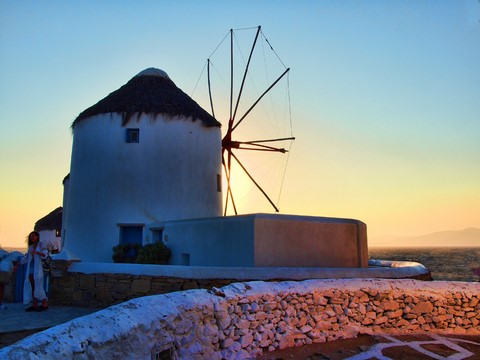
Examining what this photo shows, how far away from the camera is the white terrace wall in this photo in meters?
3.82

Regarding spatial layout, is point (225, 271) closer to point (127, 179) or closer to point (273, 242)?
point (273, 242)

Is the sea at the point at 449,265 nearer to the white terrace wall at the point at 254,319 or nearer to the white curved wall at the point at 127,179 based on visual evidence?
the white terrace wall at the point at 254,319

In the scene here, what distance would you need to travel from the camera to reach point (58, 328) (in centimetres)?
371

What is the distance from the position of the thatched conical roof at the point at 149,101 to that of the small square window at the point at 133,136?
1.39 ft

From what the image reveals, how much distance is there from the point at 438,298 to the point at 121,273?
6.79 m

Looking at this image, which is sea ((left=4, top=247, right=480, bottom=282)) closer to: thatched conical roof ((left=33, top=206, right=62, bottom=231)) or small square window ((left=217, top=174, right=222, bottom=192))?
thatched conical roof ((left=33, top=206, right=62, bottom=231))

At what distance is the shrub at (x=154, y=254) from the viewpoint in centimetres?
1374

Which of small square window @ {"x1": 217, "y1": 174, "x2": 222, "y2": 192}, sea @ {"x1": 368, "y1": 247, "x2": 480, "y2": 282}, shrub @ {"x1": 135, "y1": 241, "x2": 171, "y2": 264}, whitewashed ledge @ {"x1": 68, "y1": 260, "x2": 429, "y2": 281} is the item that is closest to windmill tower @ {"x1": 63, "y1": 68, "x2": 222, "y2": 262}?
small square window @ {"x1": 217, "y1": 174, "x2": 222, "y2": 192}

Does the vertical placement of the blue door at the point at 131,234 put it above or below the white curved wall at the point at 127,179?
below

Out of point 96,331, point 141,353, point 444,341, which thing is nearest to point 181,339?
point 141,353

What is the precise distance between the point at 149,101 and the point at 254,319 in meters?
12.7

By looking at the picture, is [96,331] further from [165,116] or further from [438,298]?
[165,116]

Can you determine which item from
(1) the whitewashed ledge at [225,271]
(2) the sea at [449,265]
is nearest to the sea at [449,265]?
(2) the sea at [449,265]

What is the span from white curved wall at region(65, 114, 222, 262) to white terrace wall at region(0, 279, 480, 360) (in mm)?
10235
